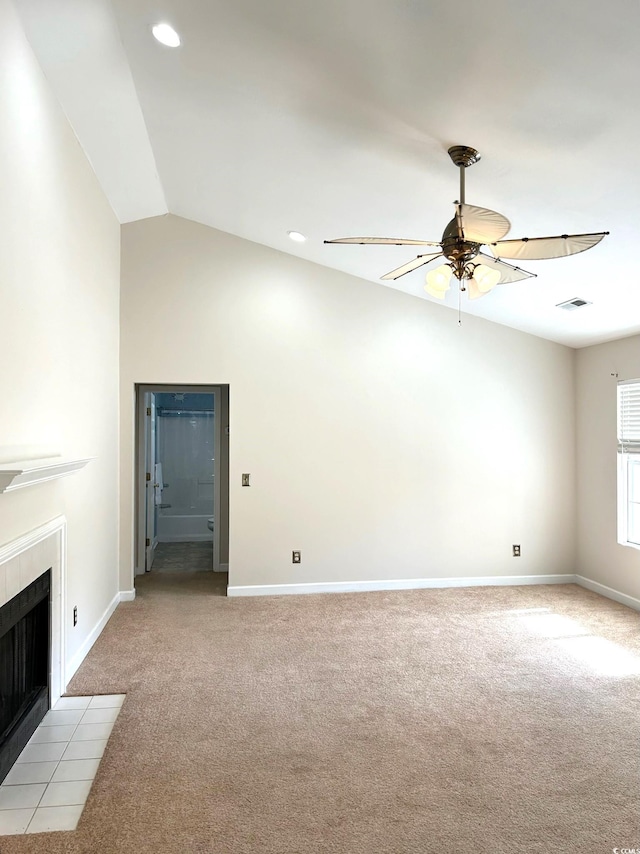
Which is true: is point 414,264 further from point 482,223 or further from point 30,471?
point 30,471

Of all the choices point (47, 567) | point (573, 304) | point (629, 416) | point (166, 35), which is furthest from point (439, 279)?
point (629, 416)

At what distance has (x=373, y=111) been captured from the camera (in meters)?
2.61

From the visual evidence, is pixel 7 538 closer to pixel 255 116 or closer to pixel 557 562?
pixel 255 116

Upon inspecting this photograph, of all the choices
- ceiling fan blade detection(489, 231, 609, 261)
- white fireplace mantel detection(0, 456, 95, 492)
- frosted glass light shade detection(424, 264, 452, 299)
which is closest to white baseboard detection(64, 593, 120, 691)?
white fireplace mantel detection(0, 456, 95, 492)

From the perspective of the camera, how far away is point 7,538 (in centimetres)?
234

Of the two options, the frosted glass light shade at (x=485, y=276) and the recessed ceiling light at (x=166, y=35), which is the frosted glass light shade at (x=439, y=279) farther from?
the recessed ceiling light at (x=166, y=35)

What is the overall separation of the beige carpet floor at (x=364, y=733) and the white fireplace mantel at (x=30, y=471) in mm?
1254

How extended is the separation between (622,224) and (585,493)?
2.93m

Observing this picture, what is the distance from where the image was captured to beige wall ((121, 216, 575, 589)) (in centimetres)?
486

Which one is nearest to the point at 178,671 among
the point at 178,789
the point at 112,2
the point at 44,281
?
the point at 178,789

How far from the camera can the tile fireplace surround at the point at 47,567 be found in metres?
2.31

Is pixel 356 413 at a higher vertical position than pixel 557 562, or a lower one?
higher

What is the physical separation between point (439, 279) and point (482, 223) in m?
0.66

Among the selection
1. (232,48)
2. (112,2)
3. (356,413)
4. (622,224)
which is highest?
(112,2)
